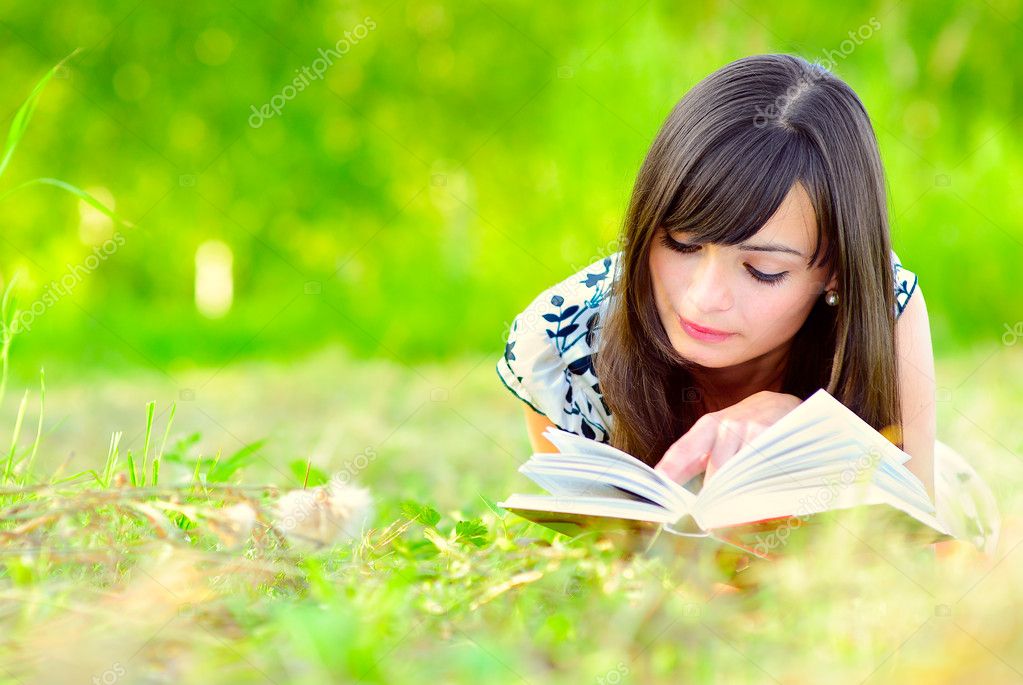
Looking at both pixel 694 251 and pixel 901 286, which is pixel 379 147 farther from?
pixel 694 251

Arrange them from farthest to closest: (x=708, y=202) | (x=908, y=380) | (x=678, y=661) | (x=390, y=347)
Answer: (x=390, y=347)
(x=908, y=380)
(x=708, y=202)
(x=678, y=661)

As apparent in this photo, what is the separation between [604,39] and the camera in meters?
5.48

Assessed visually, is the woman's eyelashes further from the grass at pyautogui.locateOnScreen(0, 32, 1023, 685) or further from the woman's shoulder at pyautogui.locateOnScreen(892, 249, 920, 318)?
the grass at pyautogui.locateOnScreen(0, 32, 1023, 685)

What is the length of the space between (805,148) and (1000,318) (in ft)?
11.7

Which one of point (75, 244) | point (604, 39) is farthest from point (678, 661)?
point (75, 244)

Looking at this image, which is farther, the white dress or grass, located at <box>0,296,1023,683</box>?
the white dress

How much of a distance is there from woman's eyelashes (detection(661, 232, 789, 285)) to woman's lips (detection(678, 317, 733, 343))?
0.10 metres

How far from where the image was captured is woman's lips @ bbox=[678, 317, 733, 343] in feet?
5.37

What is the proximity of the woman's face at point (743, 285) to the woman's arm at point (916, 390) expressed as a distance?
0.88 feet

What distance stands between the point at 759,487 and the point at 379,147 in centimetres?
562

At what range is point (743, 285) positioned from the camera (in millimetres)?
1596

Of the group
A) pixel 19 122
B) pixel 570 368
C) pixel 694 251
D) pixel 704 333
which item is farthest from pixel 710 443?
pixel 19 122

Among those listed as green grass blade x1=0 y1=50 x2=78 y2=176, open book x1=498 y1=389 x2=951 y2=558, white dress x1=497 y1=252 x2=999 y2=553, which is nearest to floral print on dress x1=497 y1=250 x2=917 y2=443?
white dress x1=497 y1=252 x2=999 y2=553

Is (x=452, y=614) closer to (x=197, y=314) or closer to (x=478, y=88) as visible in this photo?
(x=197, y=314)
